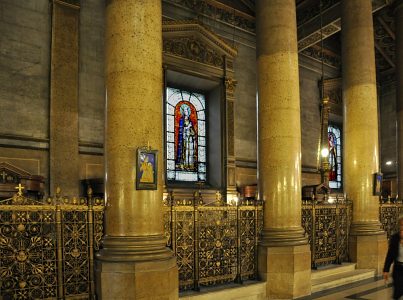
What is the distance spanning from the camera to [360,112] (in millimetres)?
10227

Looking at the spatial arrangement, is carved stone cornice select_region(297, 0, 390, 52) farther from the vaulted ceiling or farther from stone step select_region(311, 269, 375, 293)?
stone step select_region(311, 269, 375, 293)

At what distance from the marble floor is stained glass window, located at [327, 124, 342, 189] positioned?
10.8 metres

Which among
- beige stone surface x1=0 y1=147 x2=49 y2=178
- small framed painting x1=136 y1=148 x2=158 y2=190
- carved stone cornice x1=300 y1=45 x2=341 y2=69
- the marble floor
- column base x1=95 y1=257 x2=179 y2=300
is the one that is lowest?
the marble floor

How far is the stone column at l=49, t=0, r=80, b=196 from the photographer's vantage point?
10.3m

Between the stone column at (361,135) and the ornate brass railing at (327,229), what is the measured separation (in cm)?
25

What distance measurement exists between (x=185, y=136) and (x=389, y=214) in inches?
264

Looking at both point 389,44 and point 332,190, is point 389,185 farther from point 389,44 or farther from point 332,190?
point 389,44

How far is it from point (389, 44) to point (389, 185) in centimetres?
633

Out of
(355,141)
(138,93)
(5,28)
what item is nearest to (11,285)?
(138,93)

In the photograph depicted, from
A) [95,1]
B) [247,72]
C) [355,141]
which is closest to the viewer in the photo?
[355,141]

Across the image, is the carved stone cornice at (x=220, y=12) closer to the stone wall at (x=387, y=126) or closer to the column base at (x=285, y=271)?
the stone wall at (x=387, y=126)

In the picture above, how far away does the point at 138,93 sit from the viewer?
5754mm

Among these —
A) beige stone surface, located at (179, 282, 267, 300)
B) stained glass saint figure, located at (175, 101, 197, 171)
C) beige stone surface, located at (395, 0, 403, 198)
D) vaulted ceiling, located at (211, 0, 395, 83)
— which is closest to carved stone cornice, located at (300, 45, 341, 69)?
vaulted ceiling, located at (211, 0, 395, 83)

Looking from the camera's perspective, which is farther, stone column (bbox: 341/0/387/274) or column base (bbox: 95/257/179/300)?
stone column (bbox: 341/0/387/274)
